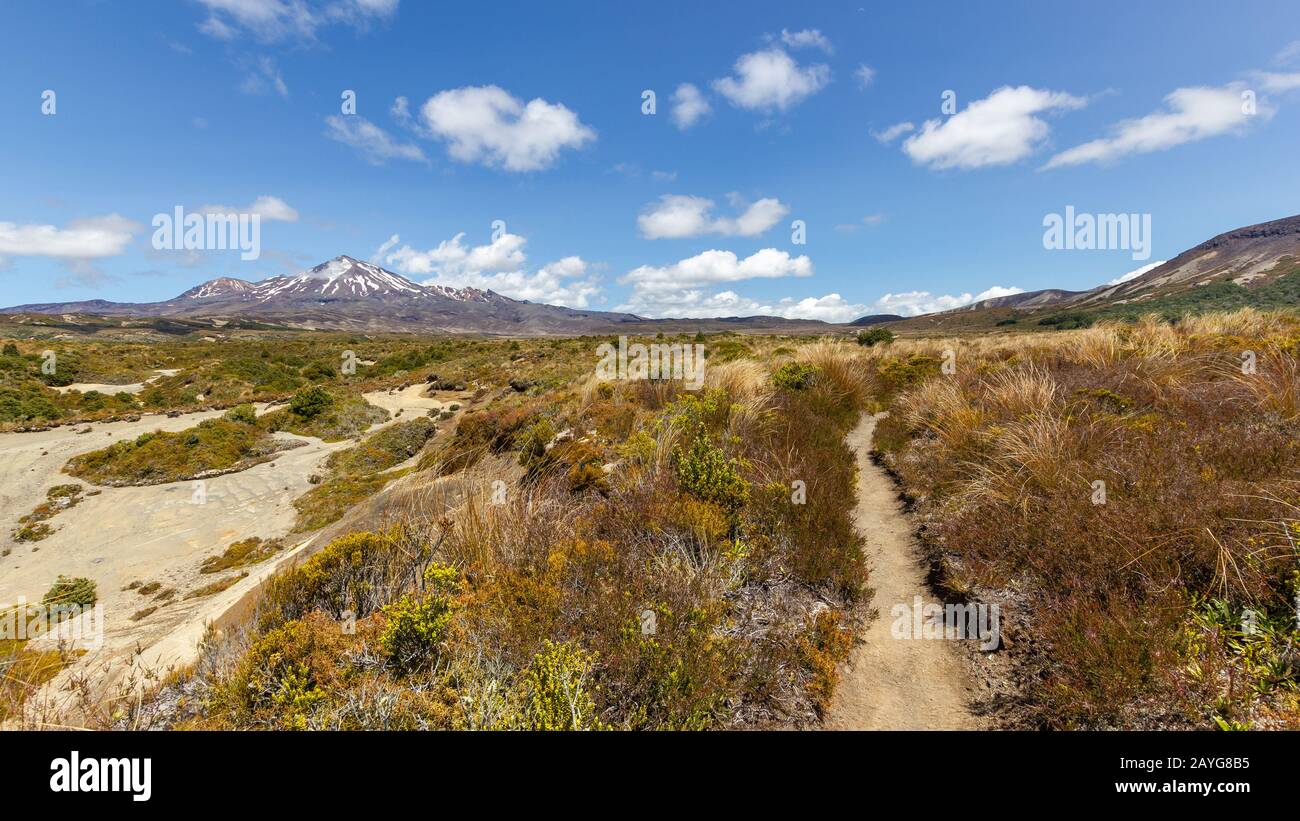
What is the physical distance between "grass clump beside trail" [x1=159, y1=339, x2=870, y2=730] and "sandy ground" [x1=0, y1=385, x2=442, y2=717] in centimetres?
213

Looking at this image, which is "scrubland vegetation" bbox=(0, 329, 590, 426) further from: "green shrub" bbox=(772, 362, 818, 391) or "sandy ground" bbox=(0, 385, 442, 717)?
"green shrub" bbox=(772, 362, 818, 391)

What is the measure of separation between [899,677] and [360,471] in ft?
54.5

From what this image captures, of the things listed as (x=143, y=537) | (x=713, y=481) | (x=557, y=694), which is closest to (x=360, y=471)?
(x=143, y=537)

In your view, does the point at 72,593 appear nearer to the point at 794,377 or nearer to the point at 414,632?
the point at 414,632

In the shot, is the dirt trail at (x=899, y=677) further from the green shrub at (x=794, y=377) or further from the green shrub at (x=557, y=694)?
the green shrub at (x=794, y=377)

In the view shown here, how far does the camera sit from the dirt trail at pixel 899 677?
3170 millimetres

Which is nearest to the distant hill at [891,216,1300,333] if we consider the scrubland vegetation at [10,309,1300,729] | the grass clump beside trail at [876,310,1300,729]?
the grass clump beside trail at [876,310,1300,729]

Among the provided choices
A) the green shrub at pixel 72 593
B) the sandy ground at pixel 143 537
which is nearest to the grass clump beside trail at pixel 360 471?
the sandy ground at pixel 143 537

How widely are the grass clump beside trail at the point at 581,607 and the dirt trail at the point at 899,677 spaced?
0.56 feet

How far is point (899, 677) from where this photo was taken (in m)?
3.52

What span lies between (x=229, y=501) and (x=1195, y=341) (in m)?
24.3

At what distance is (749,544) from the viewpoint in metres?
4.61

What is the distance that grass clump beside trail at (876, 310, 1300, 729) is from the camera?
8.68 ft
